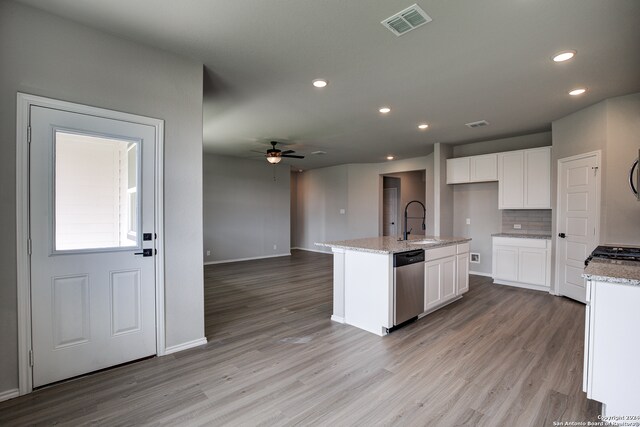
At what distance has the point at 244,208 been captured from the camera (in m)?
8.23

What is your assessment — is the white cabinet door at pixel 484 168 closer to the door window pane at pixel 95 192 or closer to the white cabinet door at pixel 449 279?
the white cabinet door at pixel 449 279

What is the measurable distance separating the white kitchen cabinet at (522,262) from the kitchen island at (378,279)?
170 centimetres

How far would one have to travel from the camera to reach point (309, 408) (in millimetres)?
2008

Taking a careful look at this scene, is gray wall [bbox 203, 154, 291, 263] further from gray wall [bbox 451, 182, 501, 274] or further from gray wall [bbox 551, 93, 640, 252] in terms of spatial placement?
gray wall [bbox 551, 93, 640, 252]

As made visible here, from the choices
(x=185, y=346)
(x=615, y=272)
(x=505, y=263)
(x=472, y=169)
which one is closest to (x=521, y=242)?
(x=505, y=263)

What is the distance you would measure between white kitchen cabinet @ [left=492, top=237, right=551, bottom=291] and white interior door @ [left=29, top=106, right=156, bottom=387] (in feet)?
17.9

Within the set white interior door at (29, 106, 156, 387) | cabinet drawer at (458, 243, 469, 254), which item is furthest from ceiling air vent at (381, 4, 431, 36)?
cabinet drawer at (458, 243, 469, 254)

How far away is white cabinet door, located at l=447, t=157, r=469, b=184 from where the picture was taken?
598 cm

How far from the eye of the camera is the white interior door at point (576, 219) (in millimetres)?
4031

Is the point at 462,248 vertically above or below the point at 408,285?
above

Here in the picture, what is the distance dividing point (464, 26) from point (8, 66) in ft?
10.8

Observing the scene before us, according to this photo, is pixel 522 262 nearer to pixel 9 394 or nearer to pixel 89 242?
pixel 89 242

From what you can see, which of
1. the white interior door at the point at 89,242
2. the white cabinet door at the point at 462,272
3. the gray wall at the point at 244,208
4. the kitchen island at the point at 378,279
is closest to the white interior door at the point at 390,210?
the gray wall at the point at 244,208

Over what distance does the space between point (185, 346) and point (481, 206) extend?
5748 millimetres
